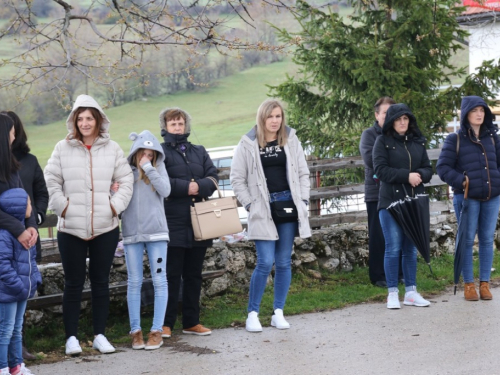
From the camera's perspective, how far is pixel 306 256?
8828 millimetres

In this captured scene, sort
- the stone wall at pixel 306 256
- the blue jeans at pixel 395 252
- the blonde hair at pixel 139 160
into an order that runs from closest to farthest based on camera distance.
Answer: the blonde hair at pixel 139 160
the stone wall at pixel 306 256
the blue jeans at pixel 395 252

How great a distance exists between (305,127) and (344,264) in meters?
4.13

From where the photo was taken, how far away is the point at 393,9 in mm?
11672

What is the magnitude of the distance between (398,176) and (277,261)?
57.8 inches

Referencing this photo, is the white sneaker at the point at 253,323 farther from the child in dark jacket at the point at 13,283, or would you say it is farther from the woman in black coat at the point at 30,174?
the child in dark jacket at the point at 13,283

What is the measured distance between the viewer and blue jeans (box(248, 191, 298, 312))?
6.73 metres

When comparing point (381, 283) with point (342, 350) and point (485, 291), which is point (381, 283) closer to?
point (485, 291)

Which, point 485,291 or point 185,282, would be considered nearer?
point 185,282

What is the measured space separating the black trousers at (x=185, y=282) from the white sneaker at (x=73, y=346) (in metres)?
0.89

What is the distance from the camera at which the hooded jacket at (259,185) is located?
21.8ft

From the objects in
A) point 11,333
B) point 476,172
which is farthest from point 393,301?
point 11,333

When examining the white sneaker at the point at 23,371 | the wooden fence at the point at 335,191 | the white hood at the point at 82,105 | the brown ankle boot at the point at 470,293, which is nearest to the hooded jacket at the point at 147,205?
the white hood at the point at 82,105

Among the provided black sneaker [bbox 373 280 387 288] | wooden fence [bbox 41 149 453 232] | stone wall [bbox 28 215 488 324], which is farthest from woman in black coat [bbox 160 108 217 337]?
wooden fence [bbox 41 149 453 232]

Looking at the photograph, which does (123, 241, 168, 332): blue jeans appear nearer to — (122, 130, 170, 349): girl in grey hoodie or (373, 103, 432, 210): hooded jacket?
(122, 130, 170, 349): girl in grey hoodie
